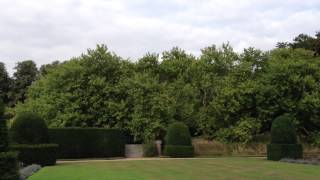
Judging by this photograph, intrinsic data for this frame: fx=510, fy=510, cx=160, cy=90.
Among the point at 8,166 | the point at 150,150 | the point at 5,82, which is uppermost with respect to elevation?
the point at 5,82

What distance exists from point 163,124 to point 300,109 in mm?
10617

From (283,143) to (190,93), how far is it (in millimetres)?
11172

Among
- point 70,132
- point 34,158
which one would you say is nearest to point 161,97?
point 70,132

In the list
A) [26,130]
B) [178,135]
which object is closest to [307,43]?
[178,135]

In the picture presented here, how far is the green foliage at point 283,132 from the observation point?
3156cm

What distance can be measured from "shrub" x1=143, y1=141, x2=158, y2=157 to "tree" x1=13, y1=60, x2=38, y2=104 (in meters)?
32.6

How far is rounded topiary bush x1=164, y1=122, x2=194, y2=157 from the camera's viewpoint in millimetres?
35812

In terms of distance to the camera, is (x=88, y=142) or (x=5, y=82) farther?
(x=5, y=82)

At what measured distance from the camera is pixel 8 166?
48.7ft

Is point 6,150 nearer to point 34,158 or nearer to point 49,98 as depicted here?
point 34,158

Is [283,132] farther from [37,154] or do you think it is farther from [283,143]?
[37,154]

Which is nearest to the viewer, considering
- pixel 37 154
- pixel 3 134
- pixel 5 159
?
pixel 5 159

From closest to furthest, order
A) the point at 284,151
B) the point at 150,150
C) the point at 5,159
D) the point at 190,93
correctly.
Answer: the point at 5,159, the point at 284,151, the point at 150,150, the point at 190,93

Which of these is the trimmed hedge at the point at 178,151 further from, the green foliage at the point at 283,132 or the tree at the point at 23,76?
the tree at the point at 23,76
